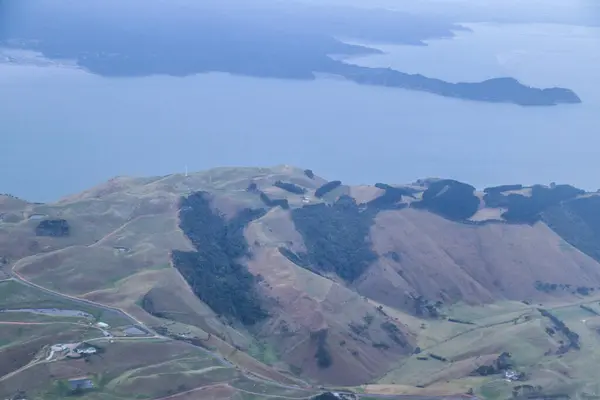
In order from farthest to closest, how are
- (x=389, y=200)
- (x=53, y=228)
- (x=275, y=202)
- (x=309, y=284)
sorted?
(x=389, y=200), (x=275, y=202), (x=53, y=228), (x=309, y=284)

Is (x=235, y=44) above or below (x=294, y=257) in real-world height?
below

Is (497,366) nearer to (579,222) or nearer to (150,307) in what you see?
(150,307)

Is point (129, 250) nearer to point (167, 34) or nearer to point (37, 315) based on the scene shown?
point (37, 315)

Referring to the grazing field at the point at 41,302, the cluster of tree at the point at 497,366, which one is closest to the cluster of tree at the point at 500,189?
the cluster of tree at the point at 497,366

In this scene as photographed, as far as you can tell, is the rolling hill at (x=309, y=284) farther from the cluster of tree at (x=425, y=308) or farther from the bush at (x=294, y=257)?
the bush at (x=294, y=257)

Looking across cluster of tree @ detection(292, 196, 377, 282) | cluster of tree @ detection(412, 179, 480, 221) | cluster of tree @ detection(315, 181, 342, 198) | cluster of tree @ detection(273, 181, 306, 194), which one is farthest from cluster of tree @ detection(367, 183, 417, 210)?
cluster of tree @ detection(273, 181, 306, 194)

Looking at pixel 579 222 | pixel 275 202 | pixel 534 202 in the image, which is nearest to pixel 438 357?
pixel 275 202
